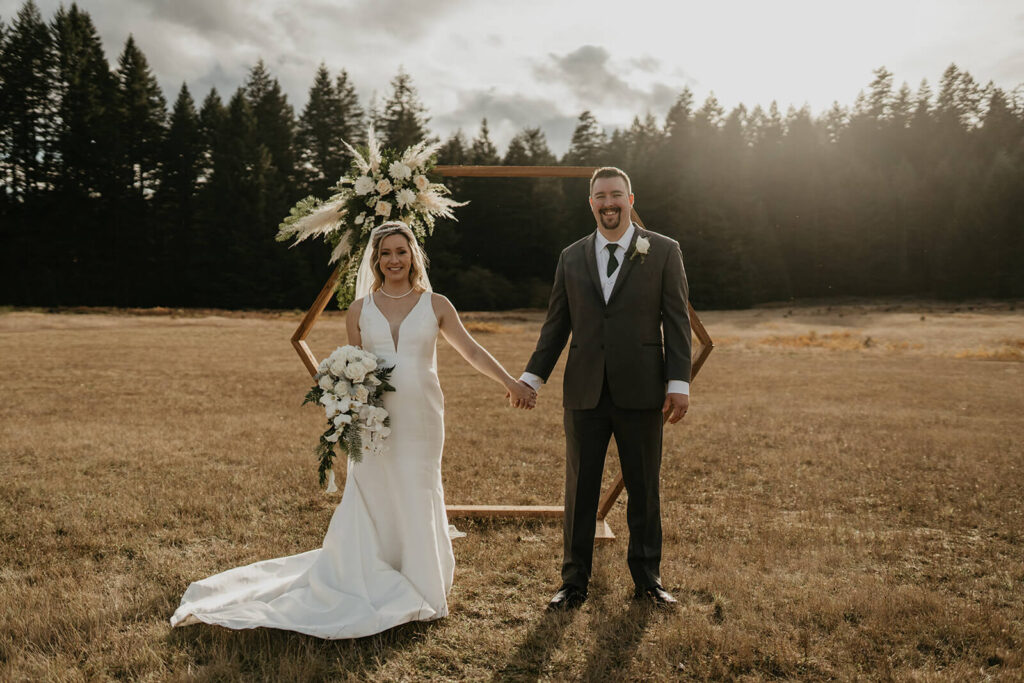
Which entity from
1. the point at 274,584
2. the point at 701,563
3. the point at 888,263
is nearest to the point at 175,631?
the point at 274,584

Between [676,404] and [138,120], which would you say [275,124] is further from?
[676,404]

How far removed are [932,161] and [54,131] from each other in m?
61.3

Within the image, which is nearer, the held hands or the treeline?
the held hands

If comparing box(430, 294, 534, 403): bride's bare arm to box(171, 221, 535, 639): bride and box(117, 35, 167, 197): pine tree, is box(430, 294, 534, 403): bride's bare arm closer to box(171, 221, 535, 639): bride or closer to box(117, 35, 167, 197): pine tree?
box(171, 221, 535, 639): bride

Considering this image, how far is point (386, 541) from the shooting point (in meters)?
3.94

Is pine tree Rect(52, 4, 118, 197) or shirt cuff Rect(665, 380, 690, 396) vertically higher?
pine tree Rect(52, 4, 118, 197)

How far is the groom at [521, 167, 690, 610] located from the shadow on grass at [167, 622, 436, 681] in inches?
42.9

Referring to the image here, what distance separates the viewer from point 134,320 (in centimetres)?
2762

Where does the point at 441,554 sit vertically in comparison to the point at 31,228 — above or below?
below

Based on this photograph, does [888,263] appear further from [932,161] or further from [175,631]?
[175,631]

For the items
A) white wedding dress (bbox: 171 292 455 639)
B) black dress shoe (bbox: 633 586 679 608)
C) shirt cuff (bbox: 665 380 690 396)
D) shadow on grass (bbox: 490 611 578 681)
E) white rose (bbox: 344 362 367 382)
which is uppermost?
white rose (bbox: 344 362 367 382)

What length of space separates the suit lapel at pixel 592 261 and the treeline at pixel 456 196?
23.5 metres

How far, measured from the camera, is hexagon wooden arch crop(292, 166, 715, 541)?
4695 millimetres

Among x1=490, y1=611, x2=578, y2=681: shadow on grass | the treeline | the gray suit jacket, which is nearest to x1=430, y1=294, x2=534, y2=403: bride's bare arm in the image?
the gray suit jacket
